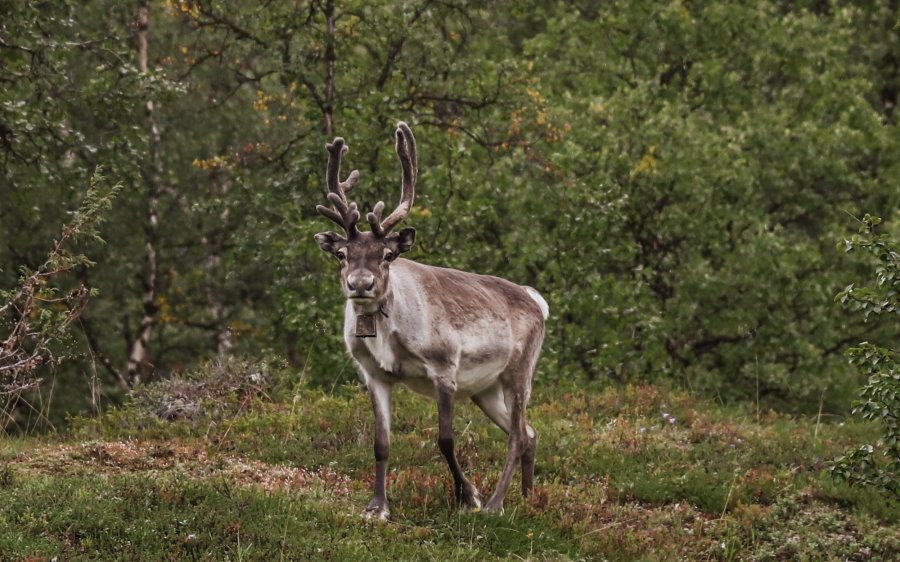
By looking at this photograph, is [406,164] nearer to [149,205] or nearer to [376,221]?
[376,221]

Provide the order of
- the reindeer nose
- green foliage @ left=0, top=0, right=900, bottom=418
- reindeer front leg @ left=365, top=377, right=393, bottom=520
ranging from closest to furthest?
the reindeer nose
reindeer front leg @ left=365, top=377, right=393, bottom=520
green foliage @ left=0, top=0, right=900, bottom=418

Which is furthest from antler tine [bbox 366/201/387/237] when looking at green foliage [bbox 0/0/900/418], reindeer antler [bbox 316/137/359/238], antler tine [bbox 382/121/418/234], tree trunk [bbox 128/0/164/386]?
tree trunk [bbox 128/0/164/386]

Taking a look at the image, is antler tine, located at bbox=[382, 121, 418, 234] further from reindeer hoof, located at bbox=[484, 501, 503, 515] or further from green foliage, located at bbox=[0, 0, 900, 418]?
green foliage, located at bbox=[0, 0, 900, 418]

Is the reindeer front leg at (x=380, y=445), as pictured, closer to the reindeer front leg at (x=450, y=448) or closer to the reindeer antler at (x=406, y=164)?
the reindeer front leg at (x=450, y=448)

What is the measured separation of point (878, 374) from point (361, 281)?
4.55m

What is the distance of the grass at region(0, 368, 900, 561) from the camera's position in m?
8.52

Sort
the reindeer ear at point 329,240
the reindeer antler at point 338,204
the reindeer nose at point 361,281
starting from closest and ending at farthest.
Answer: the reindeer nose at point 361,281
the reindeer antler at point 338,204
the reindeer ear at point 329,240

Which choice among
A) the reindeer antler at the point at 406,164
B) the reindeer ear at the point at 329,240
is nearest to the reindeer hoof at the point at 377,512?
the reindeer ear at the point at 329,240

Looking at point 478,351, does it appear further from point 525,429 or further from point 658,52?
point 658,52

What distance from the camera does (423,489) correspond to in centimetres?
1026

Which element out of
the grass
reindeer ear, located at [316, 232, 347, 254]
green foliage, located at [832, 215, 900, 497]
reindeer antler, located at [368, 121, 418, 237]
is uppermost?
reindeer antler, located at [368, 121, 418, 237]

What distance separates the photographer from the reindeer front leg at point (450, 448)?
9.63 metres

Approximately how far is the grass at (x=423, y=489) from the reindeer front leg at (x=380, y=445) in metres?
0.17

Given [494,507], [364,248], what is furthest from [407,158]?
[494,507]
